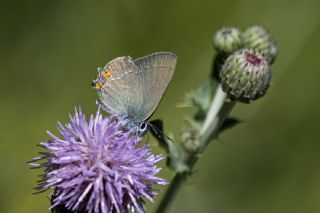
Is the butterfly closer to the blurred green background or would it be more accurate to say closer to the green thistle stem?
the green thistle stem

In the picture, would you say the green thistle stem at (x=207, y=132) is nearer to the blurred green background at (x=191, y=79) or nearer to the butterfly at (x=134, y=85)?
the butterfly at (x=134, y=85)

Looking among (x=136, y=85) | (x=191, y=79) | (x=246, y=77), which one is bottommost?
(x=191, y=79)

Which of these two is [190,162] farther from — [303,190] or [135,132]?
[303,190]

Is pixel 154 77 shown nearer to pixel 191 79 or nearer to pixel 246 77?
pixel 246 77

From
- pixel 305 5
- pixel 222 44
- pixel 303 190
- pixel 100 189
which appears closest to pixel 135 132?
pixel 100 189

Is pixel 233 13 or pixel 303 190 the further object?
pixel 233 13

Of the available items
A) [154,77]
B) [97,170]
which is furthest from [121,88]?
[97,170]
